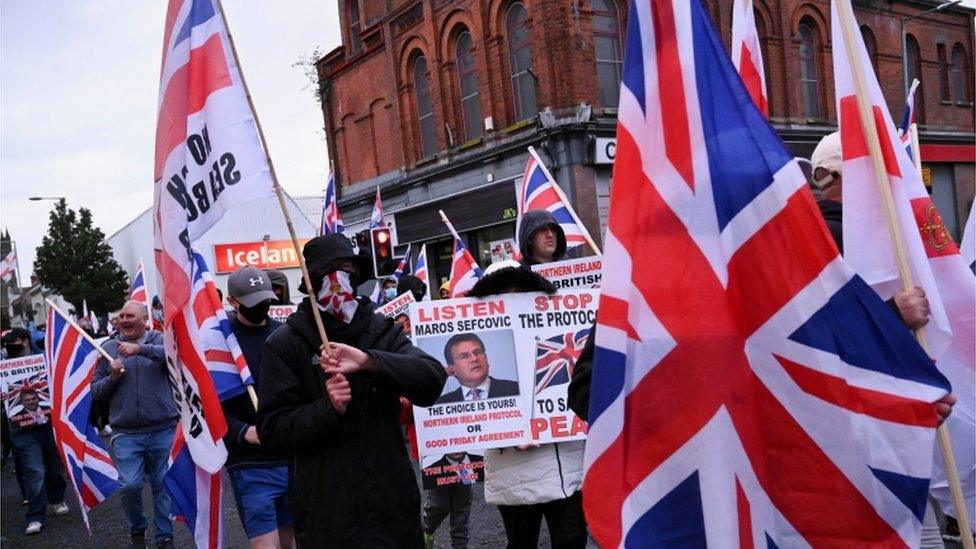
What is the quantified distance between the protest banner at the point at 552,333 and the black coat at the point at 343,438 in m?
1.62

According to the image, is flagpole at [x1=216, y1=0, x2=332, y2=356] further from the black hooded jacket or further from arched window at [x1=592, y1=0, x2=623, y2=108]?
arched window at [x1=592, y1=0, x2=623, y2=108]

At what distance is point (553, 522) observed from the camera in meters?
4.62

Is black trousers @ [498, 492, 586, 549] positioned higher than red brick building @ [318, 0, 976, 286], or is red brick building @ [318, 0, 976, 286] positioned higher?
red brick building @ [318, 0, 976, 286]

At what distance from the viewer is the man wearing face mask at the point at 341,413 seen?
Result: 3500mm

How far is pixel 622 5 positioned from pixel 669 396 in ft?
71.6

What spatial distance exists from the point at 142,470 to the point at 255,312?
2.57 metres

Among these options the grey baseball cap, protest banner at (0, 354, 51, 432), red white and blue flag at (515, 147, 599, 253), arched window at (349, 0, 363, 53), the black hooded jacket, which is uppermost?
arched window at (349, 0, 363, 53)

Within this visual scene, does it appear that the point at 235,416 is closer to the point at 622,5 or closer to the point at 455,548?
the point at 455,548

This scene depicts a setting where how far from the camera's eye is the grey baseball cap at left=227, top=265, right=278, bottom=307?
5.55 m

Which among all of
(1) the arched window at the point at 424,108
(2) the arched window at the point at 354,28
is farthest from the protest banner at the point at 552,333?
(2) the arched window at the point at 354,28

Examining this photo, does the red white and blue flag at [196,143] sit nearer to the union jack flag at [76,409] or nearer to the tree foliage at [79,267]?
the union jack flag at [76,409]

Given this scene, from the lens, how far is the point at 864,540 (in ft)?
7.97

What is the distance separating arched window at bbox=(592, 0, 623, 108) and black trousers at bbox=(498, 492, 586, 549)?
1895cm

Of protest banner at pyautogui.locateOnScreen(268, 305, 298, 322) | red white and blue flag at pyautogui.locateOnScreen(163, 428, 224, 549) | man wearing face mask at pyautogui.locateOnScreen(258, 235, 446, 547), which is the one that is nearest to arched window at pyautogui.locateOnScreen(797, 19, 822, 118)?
protest banner at pyautogui.locateOnScreen(268, 305, 298, 322)
